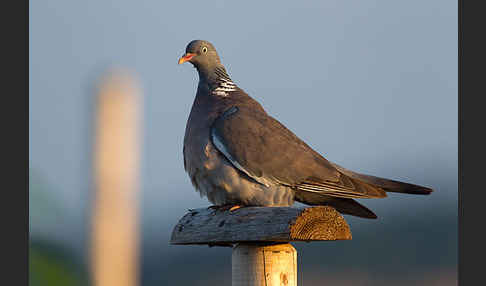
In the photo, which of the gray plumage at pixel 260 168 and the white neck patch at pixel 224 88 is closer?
the gray plumage at pixel 260 168

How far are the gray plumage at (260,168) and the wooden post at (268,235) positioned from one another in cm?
47

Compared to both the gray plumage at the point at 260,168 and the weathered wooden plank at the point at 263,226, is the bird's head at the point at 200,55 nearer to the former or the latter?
the gray plumage at the point at 260,168

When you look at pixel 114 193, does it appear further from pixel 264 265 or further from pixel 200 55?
pixel 200 55

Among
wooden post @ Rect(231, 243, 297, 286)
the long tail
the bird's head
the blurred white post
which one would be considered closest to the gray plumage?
the long tail

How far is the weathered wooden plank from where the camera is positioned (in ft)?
14.0

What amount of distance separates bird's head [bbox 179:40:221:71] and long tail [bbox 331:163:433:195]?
1371 millimetres

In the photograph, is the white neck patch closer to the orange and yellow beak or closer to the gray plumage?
the gray plumage

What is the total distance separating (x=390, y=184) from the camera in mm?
5281

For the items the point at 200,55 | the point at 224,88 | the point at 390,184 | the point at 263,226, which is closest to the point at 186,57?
the point at 200,55

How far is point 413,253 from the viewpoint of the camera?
10.8 m

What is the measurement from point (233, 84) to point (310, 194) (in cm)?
119

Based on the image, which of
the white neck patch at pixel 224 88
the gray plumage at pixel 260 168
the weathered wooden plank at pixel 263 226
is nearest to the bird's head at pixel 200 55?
the white neck patch at pixel 224 88

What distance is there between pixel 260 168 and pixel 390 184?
3.22 ft

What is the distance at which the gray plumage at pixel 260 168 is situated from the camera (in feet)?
16.8
